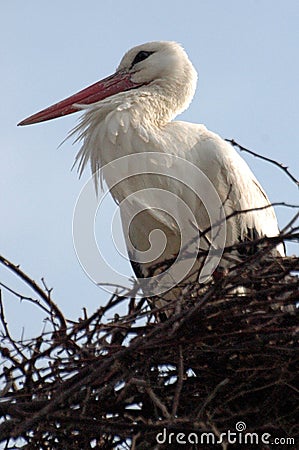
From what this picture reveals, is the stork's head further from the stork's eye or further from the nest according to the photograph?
the nest

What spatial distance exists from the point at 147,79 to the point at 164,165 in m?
0.79

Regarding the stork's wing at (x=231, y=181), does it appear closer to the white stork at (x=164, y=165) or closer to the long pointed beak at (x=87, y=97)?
the white stork at (x=164, y=165)

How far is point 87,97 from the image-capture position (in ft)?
18.0

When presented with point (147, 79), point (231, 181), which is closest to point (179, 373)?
point (231, 181)

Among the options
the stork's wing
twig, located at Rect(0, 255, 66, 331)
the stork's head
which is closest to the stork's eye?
the stork's head

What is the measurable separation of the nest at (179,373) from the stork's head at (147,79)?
5.29ft

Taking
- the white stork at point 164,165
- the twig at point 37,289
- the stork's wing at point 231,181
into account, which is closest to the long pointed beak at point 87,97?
the white stork at point 164,165

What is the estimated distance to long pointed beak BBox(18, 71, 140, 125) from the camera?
5445 millimetres

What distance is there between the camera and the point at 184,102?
531cm

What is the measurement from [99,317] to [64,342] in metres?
0.16

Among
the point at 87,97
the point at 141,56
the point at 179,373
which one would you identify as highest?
the point at 141,56

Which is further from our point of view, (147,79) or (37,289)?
(147,79)

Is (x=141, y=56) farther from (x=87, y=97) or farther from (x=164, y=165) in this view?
(x=164, y=165)

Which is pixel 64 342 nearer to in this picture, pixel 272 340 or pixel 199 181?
pixel 272 340
